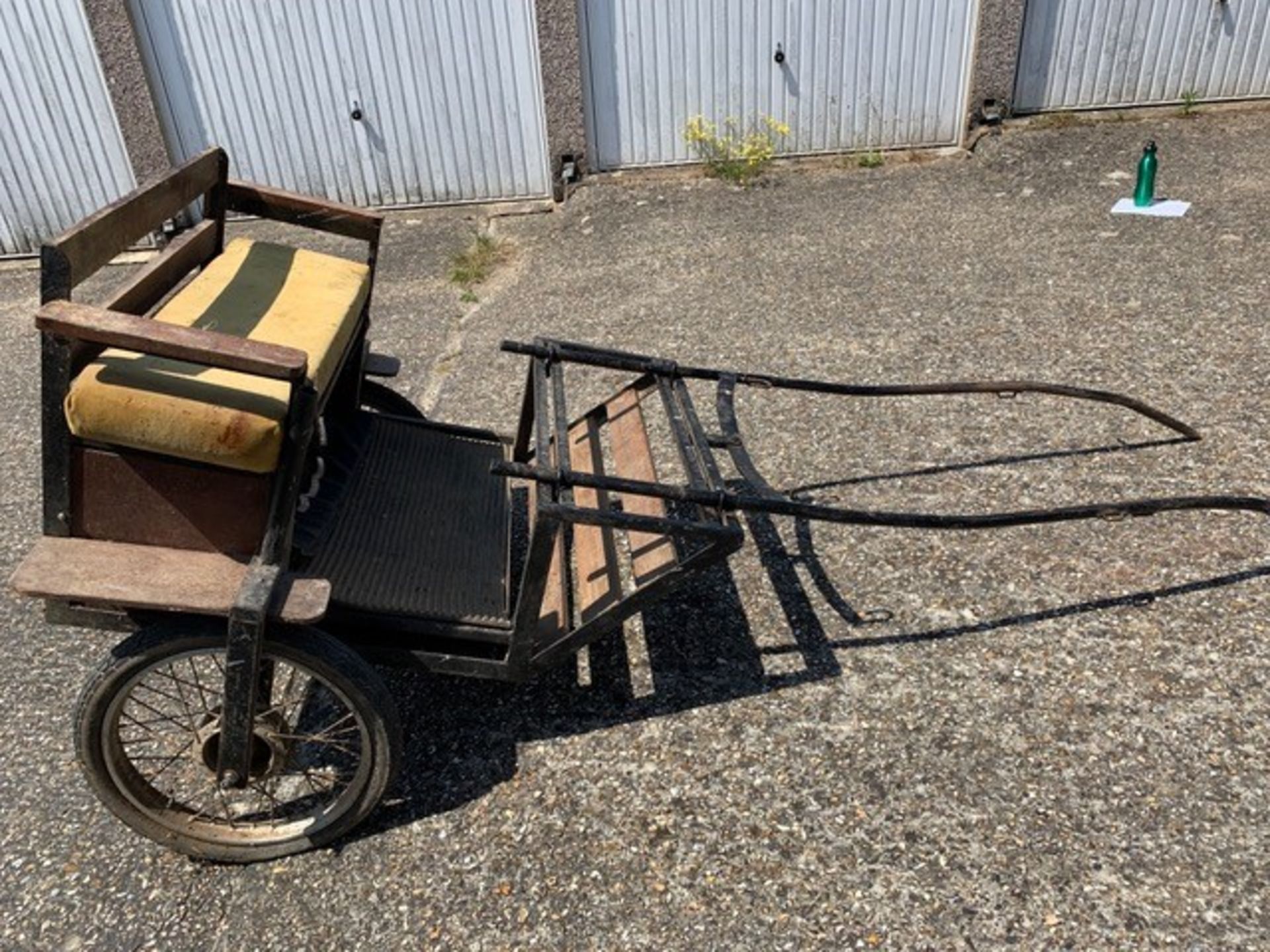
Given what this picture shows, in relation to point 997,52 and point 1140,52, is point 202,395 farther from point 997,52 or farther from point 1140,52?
point 1140,52

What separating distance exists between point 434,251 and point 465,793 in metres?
5.71

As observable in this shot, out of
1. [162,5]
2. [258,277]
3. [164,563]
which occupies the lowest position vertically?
[164,563]

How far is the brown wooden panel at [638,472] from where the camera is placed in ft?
9.14

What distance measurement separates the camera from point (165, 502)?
2.44m

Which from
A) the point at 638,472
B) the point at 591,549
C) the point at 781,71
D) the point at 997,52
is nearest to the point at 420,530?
the point at 591,549

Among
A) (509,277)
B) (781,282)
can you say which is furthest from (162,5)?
(781,282)

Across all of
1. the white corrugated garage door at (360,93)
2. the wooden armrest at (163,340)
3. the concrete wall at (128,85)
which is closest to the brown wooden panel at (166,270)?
the wooden armrest at (163,340)

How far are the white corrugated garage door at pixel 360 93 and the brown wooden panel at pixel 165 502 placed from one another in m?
6.56

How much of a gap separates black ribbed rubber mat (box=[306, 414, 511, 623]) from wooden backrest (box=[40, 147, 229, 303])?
887 millimetres

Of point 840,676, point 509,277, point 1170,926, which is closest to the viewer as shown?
point 1170,926

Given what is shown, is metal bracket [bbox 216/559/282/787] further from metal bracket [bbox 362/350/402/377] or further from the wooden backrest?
metal bracket [bbox 362/350/402/377]

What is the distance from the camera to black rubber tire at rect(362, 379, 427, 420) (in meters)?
4.02

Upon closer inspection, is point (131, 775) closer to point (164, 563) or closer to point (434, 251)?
point (164, 563)

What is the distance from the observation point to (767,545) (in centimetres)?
385
